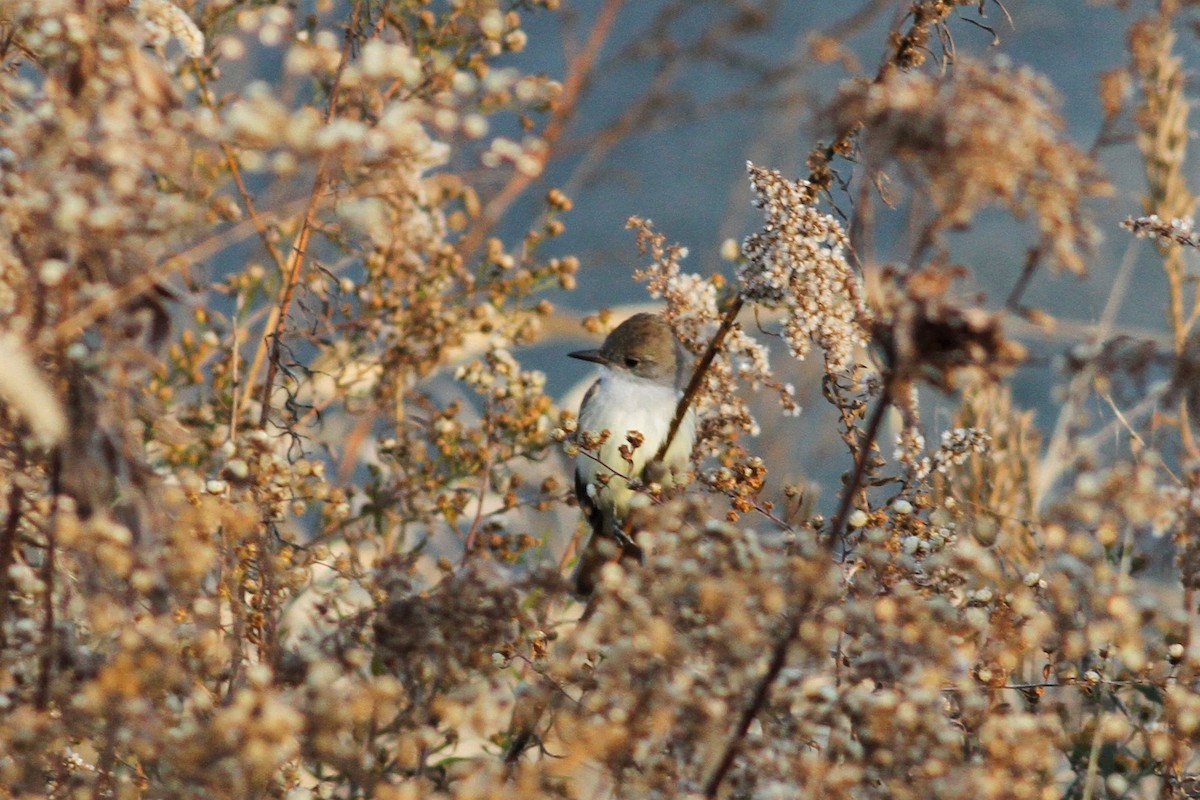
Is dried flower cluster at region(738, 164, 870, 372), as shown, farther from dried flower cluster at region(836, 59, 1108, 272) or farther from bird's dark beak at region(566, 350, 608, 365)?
bird's dark beak at region(566, 350, 608, 365)

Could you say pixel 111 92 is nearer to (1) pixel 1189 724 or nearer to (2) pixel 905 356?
(2) pixel 905 356

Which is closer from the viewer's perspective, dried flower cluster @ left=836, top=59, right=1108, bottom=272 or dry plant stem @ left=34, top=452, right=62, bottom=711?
dried flower cluster @ left=836, top=59, right=1108, bottom=272

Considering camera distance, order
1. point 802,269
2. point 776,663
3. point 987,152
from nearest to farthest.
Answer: point 987,152 < point 776,663 < point 802,269

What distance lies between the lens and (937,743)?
1.42 m

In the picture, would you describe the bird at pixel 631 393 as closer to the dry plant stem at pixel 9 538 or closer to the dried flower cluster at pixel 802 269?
the dried flower cluster at pixel 802 269

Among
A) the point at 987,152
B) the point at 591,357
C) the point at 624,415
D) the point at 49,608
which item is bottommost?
the point at 49,608

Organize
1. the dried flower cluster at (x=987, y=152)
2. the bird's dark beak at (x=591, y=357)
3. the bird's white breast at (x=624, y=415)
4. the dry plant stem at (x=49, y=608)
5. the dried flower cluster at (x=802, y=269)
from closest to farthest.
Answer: the dried flower cluster at (x=987, y=152) < the dry plant stem at (x=49, y=608) < the dried flower cluster at (x=802, y=269) < the bird's white breast at (x=624, y=415) < the bird's dark beak at (x=591, y=357)

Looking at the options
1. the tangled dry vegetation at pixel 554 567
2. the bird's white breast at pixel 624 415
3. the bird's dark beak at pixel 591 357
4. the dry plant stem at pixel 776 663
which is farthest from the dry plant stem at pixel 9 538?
the bird's dark beak at pixel 591 357

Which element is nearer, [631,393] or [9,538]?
[9,538]

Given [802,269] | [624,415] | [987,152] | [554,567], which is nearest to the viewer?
[987,152]

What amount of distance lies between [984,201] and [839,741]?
63 centimetres

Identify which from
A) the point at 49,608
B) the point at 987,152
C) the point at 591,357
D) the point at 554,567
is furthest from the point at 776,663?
the point at 591,357

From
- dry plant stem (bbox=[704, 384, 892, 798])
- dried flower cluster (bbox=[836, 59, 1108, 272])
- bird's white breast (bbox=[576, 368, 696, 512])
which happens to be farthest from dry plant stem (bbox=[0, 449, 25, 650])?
bird's white breast (bbox=[576, 368, 696, 512])

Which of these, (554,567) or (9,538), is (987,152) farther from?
(9,538)
